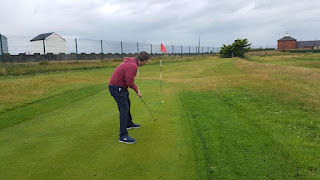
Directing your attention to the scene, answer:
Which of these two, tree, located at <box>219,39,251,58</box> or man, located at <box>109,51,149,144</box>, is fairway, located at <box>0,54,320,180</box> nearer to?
man, located at <box>109,51,149,144</box>

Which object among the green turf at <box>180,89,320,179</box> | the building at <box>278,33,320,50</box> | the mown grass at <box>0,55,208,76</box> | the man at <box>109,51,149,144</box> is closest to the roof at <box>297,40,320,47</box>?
the building at <box>278,33,320,50</box>

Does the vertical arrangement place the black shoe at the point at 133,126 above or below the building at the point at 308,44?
below

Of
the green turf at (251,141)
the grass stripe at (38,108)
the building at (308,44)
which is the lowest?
the green turf at (251,141)

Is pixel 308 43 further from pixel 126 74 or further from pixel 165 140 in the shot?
pixel 126 74

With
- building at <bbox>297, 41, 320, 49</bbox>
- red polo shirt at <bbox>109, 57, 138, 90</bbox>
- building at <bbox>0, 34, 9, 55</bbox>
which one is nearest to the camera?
red polo shirt at <bbox>109, 57, 138, 90</bbox>

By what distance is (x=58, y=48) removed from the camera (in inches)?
1283

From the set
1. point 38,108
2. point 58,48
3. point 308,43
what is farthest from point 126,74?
point 308,43

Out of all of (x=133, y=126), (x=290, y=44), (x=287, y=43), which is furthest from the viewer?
(x=287, y=43)

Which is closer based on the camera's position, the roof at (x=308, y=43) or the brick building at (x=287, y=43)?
the brick building at (x=287, y=43)

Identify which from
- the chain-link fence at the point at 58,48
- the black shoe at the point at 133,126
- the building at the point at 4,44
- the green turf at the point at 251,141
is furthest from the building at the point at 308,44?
the black shoe at the point at 133,126

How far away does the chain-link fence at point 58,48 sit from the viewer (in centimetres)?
2608

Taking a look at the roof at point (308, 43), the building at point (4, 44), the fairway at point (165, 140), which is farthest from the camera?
the roof at point (308, 43)

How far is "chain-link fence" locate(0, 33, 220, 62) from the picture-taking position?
2608 centimetres

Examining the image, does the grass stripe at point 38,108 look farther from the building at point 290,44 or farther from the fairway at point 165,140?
the building at point 290,44
